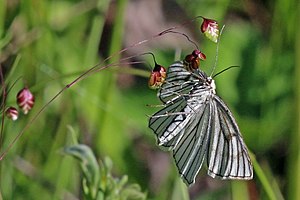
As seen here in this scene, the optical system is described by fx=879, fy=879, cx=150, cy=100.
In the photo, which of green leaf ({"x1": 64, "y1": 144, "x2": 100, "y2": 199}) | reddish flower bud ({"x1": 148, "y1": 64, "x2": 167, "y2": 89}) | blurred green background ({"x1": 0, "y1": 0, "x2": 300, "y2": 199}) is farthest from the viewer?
blurred green background ({"x1": 0, "y1": 0, "x2": 300, "y2": 199})

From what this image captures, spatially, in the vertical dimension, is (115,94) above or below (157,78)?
above

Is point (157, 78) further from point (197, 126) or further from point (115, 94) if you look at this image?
point (115, 94)

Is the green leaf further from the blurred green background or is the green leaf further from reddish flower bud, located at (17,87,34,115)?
the blurred green background

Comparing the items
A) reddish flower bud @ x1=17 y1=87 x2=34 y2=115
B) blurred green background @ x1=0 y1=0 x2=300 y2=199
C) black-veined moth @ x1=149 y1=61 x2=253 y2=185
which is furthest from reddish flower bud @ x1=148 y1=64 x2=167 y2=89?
blurred green background @ x1=0 y1=0 x2=300 y2=199

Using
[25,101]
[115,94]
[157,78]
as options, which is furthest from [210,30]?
[115,94]

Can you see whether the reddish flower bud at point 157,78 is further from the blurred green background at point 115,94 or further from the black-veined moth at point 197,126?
the blurred green background at point 115,94

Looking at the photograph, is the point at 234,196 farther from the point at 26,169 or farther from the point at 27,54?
the point at 27,54

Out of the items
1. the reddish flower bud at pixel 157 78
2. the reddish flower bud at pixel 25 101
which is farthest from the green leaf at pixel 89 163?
the reddish flower bud at pixel 157 78

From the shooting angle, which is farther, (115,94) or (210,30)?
(115,94)

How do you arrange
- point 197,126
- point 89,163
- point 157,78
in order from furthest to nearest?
point 89,163 → point 197,126 → point 157,78
